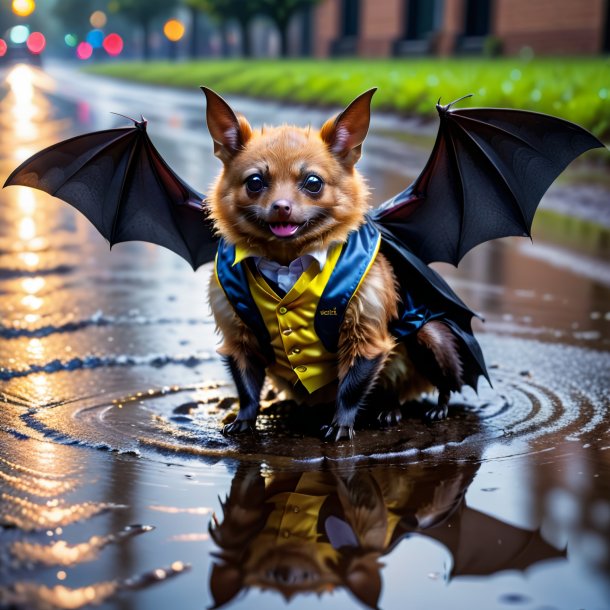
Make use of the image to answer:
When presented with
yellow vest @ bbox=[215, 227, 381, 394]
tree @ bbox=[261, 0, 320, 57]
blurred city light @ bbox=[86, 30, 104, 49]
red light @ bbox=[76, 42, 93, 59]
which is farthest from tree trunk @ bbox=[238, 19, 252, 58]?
yellow vest @ bbox=[215, 227, 381, 394]

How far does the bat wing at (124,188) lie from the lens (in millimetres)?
4855

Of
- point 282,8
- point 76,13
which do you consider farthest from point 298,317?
point 76,13

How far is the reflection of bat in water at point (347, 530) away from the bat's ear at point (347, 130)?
4.13 feet

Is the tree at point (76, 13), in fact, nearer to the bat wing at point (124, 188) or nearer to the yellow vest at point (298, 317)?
the bat wing at point (124, 188)

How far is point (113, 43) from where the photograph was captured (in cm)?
6181

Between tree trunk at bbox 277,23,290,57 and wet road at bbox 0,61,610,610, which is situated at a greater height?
tree trunk at bbox 277,23,290,57

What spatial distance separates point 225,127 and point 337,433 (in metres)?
1.30

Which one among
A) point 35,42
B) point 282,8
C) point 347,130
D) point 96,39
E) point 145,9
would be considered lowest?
point 96,39

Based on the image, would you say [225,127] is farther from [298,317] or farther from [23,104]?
[23,104]

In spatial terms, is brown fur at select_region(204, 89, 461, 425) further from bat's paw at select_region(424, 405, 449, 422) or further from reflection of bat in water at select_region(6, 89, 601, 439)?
bat's paw at select_region(424, 405, 449, 422)

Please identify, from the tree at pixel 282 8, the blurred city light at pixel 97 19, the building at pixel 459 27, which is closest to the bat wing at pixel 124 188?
the building at pixel 459 27

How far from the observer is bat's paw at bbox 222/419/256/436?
4340mm

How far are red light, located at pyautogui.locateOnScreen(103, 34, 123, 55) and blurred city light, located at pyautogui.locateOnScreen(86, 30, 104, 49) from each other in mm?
444

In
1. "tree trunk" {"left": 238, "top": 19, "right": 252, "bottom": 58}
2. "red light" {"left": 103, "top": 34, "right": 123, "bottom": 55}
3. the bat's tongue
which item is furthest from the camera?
"red light" {"left": 103, "top": 34, "right": 123, "bottom": 55}
